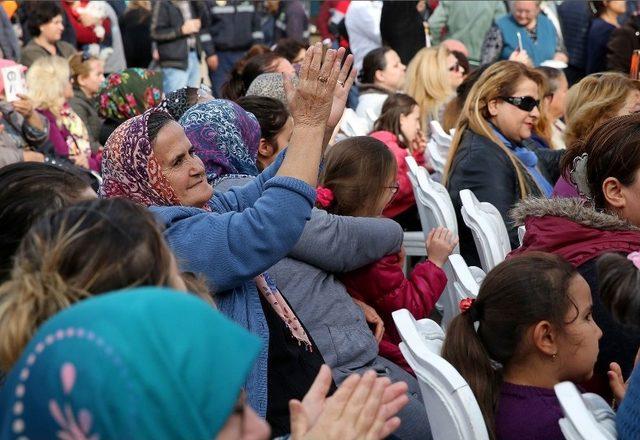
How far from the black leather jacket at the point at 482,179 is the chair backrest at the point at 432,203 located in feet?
0.58

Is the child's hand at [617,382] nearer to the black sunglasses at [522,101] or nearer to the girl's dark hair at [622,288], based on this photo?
the girl's dark hair at [622,288]

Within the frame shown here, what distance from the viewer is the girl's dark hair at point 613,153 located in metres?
3.17

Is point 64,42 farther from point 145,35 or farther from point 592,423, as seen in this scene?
point 592,423

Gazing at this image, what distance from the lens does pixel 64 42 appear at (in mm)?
10664

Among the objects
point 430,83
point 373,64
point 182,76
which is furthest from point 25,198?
point 182,76

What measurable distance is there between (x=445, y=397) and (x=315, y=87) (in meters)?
0.80

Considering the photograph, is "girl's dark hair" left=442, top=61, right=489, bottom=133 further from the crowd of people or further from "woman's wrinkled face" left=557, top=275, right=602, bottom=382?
Result: "woman's wrinkled face" left=557, top=275, right=602, bottom=382

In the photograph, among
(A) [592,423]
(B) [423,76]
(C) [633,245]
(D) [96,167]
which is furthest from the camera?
(D) [96,167]

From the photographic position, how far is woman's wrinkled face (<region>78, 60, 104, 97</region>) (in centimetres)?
966

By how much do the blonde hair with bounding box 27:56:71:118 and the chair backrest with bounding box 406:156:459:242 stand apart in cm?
390

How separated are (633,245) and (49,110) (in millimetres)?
6002

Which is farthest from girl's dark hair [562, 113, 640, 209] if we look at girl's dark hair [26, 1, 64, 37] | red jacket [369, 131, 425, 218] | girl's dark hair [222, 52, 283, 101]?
girl's dark hair [26, 1, 64, 37]

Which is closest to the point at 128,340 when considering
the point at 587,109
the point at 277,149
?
the point at 277,149

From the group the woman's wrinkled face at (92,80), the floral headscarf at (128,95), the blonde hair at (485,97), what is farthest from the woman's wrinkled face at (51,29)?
the blonde hair at (485,97)
